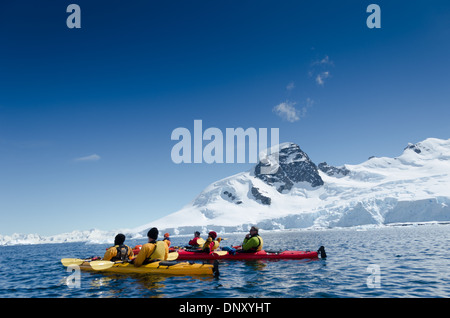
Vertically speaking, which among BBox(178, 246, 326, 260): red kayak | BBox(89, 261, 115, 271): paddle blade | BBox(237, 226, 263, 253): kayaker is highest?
BBox(89, 261, 115, 271): paddle blade

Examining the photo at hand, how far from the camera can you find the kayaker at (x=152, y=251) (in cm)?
1376

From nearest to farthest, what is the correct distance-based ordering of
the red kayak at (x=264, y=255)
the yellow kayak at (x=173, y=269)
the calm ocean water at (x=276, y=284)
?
the calm ocean water at (x=276, y=284), the yellow kayak at (x=173, y=269), the red kayak at (x=264, y=255)

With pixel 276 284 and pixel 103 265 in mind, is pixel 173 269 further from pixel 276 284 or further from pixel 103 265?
pixel 276 284

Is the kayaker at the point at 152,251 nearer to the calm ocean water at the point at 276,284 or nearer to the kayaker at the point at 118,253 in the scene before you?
the calm ocean water at the point at 276,284

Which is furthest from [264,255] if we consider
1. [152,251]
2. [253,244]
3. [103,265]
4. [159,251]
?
[103,265]

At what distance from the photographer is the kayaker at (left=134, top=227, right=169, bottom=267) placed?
542 inches

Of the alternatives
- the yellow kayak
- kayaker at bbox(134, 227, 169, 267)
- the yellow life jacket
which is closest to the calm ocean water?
the yellow kayak

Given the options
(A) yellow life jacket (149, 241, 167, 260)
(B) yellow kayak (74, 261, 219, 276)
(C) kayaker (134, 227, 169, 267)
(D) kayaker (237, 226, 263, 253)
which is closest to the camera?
(B) yellow kayak (74, 261, 219, 276)

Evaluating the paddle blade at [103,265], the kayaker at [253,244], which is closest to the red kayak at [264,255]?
the kayaker at [253,244]

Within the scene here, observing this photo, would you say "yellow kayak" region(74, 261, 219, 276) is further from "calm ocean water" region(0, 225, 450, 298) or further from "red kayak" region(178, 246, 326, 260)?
"red kayak" region(178, 246, 326, 260)
